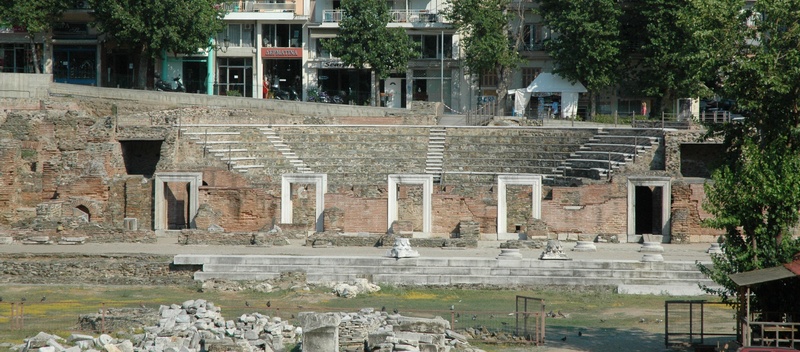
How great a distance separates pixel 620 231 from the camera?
39.2 meters

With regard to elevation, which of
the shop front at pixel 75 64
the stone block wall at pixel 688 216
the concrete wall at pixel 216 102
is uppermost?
the shop front at pixel 75 64

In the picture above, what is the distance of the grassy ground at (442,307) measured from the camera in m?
24.5

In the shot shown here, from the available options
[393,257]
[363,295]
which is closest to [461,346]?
[363,295]

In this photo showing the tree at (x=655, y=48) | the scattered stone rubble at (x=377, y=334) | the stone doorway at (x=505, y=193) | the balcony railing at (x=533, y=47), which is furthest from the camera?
the balcony railing at (x=533, y=47)

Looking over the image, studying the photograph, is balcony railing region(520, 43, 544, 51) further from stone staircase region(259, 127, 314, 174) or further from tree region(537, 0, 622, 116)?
stone staircase region(259, 127, 314, 174)

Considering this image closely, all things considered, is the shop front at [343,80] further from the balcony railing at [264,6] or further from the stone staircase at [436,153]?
the stone staircase at [436,153]

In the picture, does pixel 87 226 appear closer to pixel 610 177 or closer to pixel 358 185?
pixel 358 185

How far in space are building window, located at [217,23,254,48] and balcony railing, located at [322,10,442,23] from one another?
406cm

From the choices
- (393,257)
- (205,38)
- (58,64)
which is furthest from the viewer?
(58,64)

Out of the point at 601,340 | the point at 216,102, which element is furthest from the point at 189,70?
the point at 601,340

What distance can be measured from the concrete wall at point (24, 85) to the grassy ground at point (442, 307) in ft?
73.7

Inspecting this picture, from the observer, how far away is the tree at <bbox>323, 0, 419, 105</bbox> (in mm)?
58781

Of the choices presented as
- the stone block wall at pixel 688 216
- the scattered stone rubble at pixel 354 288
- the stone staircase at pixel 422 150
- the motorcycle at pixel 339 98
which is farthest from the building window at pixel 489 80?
the scattered stone rubble at pixel 354 288

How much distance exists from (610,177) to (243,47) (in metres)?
27.8
